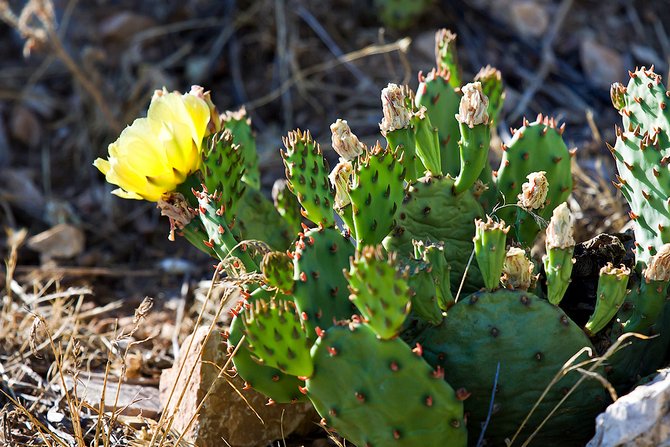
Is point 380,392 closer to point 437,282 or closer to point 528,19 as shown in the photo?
point 437,282

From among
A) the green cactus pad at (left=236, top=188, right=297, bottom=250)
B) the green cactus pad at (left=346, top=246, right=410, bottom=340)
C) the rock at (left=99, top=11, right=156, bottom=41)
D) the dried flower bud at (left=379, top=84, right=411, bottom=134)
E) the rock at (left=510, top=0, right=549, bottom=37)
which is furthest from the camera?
the rock at (left=99, top=11, right=156, bottom=41)

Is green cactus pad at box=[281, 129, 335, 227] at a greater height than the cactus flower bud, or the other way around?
the cactus flower bud

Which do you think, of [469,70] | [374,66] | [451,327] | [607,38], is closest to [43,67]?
[374,66]

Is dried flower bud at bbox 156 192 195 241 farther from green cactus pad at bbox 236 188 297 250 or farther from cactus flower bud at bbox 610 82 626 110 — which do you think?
cactus flower bud at bbox 610 82 626 110

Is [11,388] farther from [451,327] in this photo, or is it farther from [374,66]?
[374,66]

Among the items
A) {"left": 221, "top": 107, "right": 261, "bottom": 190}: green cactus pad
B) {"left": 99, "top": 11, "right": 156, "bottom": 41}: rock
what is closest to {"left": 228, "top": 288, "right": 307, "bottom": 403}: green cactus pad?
{"left": 221, "top": 107, "right": 261, "bottom": 190}: green cactus pad

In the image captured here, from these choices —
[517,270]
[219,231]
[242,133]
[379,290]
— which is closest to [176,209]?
[219,231]

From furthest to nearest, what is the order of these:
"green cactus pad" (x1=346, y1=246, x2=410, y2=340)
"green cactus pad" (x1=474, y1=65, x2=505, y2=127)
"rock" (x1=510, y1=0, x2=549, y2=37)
→ "rock" (x1=510, y1=0, x2=549, y2=37) < "green cactus pad" (x1=474, y1=65, x2=505, y2=127) < "green cactus pad" (x1=346, y1=246, x2=410, y2=340)
